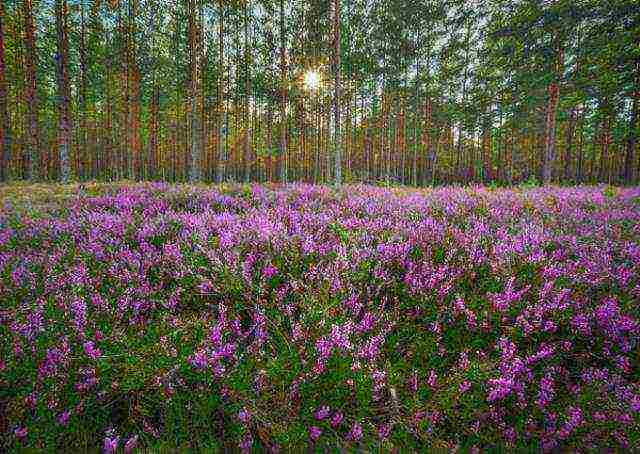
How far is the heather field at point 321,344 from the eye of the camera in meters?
1.74

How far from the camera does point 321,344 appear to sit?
2.03 m

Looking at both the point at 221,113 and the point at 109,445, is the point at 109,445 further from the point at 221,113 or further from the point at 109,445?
the point at 221,113

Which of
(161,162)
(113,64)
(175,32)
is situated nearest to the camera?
(113,64)

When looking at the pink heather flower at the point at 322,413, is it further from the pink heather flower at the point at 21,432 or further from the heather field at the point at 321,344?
the pink heather flower at the point at 21,432

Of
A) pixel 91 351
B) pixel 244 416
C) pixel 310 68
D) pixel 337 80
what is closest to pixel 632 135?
pixel 337 80

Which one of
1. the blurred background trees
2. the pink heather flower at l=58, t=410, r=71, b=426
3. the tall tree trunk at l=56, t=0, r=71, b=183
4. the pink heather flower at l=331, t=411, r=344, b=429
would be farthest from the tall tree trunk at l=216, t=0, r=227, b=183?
the pink heather flower at l=331, t=411, r=344, b=429

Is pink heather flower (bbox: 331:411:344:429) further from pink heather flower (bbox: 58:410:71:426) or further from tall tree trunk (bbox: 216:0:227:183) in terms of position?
tall tree trunk (bbox: 216:0:227:183)

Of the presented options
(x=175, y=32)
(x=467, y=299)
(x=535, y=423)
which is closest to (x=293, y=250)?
(x=467, y=299)

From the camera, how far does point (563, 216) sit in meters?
5.11

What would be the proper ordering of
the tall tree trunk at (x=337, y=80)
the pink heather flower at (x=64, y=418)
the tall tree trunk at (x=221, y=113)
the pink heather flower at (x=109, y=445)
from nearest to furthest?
the pink heather flower at (x=109, y=445) < the pink heather flower at (x=64, y=418) < the tall tree trunk at (x=337, y=80) < the tall tree trunk at (x=221, y=113)

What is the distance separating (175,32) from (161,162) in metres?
21.6

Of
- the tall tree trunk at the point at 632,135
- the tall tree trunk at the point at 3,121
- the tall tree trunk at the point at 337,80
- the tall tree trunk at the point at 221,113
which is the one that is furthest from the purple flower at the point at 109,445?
the tall tree trunk at the point at 632,135

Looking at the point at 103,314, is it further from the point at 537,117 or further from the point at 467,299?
the point at 537,117

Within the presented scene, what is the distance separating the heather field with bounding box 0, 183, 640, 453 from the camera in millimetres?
1744
